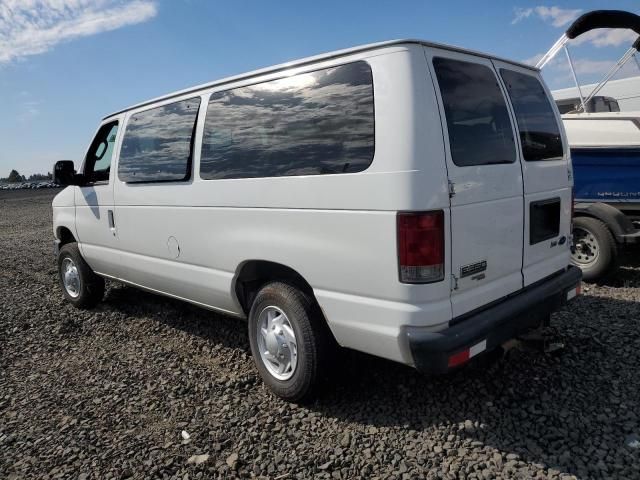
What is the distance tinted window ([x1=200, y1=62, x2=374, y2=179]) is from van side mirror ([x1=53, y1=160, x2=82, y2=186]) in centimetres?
220

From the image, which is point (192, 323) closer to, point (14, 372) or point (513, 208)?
point (14, 372)

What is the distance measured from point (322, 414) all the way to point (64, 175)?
3705mm

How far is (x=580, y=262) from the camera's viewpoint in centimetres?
574

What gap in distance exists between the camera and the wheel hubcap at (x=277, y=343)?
3322mm

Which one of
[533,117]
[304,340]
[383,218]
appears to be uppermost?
[533,117]

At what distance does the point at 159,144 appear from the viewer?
4.23 meters

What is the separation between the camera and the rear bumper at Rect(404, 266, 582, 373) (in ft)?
8.56

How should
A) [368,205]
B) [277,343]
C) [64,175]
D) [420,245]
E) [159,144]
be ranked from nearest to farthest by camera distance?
[420,245] < [368,205] < [277,343] < [159,144] < [64,175]

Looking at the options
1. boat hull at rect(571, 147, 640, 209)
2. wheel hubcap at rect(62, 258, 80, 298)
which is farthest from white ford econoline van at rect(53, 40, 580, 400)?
boat hull at rect(571, 147, 640, 209)

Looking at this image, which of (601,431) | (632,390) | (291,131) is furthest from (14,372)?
(632,390)

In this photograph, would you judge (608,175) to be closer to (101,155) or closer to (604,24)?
(604,24)

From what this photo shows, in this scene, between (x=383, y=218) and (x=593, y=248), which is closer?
(x=383, y=218)

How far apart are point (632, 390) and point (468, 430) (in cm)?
120

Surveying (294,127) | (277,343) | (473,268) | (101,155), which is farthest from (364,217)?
(101,155)
